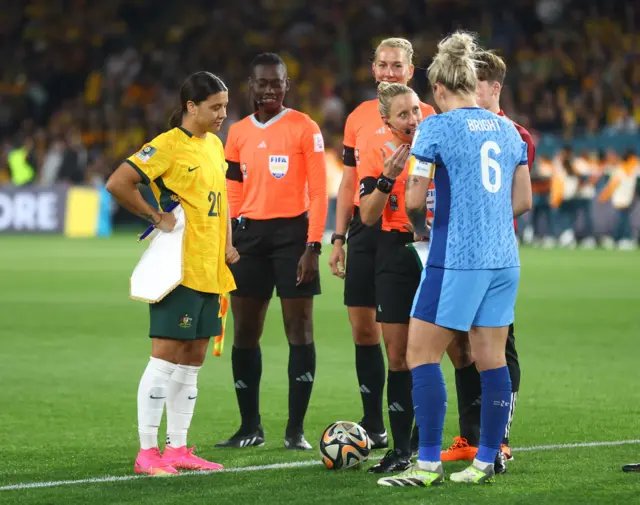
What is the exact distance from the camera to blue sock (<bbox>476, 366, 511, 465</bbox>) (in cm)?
592

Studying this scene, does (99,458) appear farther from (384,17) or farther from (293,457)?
(384,17)

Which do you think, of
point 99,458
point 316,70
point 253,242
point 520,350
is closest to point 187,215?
point 253,242

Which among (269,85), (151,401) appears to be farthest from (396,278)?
(269,85)

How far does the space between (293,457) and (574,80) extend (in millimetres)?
25457

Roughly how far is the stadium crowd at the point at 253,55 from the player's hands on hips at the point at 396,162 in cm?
2246

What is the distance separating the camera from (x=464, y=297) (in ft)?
18.9

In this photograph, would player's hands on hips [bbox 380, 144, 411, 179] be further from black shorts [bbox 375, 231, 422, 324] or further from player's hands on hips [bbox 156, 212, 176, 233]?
player's hands on hips [bbox 156, 212, 176, 233]

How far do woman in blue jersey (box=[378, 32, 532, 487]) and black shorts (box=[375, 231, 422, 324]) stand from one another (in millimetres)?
561

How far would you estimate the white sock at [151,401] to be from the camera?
6.38 meters

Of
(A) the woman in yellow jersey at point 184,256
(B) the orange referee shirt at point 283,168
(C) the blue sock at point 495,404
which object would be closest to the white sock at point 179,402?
(A) the woman in yellow jersey at point 184,256

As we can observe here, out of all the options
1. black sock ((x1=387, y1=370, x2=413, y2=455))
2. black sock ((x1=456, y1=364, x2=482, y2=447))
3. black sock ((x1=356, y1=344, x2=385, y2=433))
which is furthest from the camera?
black sock ((x1=356, y1=344, x2=385, y2=433))

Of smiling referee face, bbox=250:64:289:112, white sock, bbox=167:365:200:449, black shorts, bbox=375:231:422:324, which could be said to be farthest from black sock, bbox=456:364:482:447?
smiling referee face, bbox=250:64:289:112

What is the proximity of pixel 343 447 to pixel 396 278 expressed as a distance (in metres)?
0.91

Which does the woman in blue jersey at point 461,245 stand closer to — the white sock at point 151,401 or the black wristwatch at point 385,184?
the black wristwatch at point 385,184
